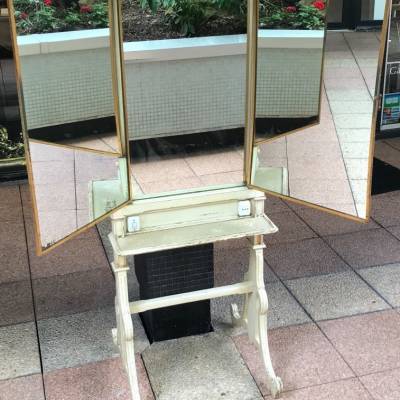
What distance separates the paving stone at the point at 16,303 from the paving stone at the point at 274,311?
1.07 m

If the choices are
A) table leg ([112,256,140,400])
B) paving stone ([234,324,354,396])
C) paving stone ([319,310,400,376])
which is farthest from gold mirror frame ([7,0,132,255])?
paving stone ([319,310,400,376])

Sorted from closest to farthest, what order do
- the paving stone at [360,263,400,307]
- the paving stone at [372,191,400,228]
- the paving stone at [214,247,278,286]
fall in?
the paving stone at [360,263,400,307] < the paving stone at [214,247,278,286] < the paving stone at [372,191,400,228]

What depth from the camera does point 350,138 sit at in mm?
2984

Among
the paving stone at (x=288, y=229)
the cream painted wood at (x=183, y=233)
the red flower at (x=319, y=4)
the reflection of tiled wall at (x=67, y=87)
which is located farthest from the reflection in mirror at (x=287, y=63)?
the paving stone at (x=288, y=229)

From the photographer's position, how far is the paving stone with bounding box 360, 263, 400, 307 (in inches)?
144

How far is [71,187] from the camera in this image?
252cm

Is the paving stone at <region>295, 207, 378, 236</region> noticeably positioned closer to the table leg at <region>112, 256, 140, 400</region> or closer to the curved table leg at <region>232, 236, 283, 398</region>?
the curved table leg at <region>232, 236, 283, 398</region>

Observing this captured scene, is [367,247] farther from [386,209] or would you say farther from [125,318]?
[125,318]

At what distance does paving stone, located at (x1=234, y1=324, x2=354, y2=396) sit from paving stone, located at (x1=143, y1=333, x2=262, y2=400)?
6 centimetres

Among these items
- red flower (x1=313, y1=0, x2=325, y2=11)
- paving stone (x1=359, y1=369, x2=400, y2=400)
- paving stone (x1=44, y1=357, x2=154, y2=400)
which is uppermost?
red flower (x1=313, y1=0, x2=325, y2=11)

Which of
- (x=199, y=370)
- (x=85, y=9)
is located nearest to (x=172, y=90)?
(x=85, y=9)

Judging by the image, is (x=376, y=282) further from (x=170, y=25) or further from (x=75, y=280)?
(x=170, y=25)

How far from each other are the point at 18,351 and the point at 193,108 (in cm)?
163

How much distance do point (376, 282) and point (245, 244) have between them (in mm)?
963
